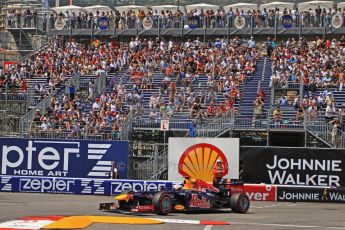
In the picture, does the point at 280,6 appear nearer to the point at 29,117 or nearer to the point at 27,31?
the point at 27,31

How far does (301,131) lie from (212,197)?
1284 cm

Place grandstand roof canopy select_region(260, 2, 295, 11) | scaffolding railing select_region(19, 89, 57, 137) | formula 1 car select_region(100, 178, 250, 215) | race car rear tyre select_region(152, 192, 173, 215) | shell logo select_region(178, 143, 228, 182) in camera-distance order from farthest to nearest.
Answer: grandstand roof canopy select_region(260, 2, 295, 11)
scaffolding railing select_region(19, 89, 57, 137)
shell logo select_region(178, 143, 228, 182)
formula 1 car select_region(100, 178, 250, 215)
race car rear tyre select_region(152, 192, 173, 215)

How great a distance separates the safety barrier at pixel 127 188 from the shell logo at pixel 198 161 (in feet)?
10.5

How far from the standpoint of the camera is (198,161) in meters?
37.8

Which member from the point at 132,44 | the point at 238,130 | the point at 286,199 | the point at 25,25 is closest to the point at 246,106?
the point at 238,130

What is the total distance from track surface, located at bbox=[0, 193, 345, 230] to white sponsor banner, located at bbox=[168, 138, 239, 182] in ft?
17.6

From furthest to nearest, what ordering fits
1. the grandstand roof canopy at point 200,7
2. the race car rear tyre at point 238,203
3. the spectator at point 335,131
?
the grandstand roof canopy at point 200,7 < the spectator at point 335,131 < the race car rear tyre at point 238,203

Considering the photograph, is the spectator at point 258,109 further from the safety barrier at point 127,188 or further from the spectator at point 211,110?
the safety barrier at point 127,188

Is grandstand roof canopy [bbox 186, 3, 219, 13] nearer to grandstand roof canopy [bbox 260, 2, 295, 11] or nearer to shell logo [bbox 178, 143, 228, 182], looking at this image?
grandstand roof canopy [bbox 260, 2, 295, 11]

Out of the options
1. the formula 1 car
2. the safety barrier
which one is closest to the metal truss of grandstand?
the safety barrier

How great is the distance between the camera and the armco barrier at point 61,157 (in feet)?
128

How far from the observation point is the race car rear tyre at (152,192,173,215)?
77.7ft

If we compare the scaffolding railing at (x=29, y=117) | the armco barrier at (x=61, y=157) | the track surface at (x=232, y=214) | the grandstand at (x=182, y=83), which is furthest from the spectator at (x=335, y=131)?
the scaffolding railing at (x=29, y=117)

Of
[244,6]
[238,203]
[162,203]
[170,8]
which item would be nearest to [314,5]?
[244,6]
